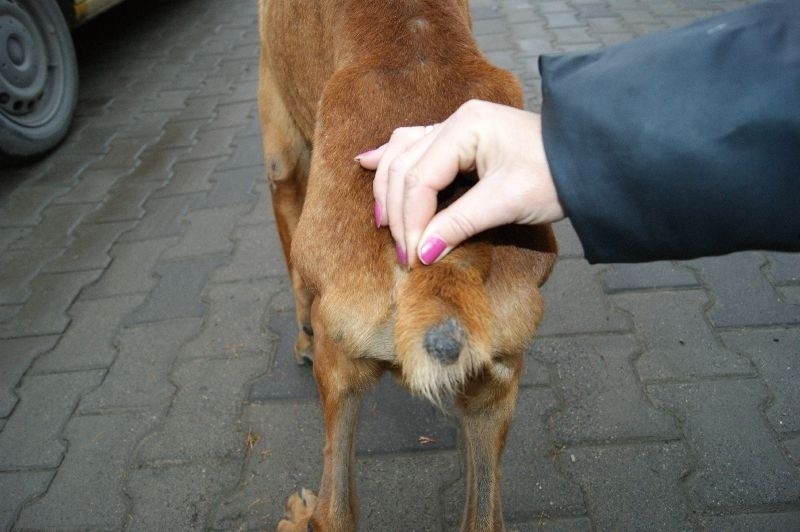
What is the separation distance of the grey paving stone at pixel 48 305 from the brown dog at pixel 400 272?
216cm

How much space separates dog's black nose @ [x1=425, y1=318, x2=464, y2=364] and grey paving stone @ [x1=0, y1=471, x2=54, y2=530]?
2.02 m

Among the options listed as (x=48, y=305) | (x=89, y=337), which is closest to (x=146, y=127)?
(x=48, y=305)

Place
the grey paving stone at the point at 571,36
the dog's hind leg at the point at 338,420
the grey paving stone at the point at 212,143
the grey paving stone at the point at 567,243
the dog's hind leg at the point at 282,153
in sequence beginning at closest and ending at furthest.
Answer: the dog's hind leg at the point at 338,420 → the dog's hind leg at the point at 282,153 → the grey paving stone at the point at 567,243 → the grey paving stone at the point at 212,143 → the grey paving stone at the point at 571,36

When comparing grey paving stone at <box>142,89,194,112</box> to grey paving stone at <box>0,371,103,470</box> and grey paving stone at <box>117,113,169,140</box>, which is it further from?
grey paving stone at <box>0,371,103,470</box>

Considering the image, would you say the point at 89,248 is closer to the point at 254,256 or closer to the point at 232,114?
the point at 254,256

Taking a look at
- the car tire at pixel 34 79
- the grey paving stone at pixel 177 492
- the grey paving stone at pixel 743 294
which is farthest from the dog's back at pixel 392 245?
the car tire at pixel 34 79

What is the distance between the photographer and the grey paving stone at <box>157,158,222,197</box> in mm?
4410

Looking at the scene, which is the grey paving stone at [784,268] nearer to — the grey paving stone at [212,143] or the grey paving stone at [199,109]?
the grey paving stone at [212,143]

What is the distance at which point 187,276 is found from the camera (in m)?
3.56

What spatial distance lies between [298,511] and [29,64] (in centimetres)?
419

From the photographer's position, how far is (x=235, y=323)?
10.5 ft

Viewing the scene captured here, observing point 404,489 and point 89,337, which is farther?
point 89,337

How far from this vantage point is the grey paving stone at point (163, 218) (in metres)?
3.96

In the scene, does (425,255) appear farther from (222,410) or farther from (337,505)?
(222,410)
